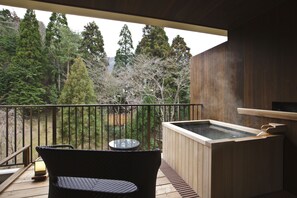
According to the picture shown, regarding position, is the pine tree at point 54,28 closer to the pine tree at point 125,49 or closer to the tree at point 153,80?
the pine tree at point 125,49

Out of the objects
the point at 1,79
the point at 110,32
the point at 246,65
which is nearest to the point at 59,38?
the point at 110,32

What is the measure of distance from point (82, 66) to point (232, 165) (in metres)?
7.15

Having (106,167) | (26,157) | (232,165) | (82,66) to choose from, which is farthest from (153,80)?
(106,167)

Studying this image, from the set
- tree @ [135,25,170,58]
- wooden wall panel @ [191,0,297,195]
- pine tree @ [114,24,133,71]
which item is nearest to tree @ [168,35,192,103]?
tree @ [135,25,170,58]

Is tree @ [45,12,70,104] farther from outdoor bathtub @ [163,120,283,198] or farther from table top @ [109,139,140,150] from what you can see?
outdoor bathtub @ [163,120,283,198]

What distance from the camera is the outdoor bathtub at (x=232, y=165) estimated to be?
1816 millimetres

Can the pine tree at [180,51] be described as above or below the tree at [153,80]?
above

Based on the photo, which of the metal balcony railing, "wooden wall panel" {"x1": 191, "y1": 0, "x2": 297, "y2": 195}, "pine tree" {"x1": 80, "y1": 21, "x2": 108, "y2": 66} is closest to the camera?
"wooden wall panel" {"x1": 191, "y1": 0, "x2": 297, "y2": 195}

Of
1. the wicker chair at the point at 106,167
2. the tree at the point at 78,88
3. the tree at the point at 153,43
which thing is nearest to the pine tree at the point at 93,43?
the tree at the point at 78,88

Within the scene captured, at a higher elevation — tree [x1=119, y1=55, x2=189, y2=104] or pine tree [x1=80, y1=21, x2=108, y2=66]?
pine tree [x1=80, y1=21, x2=108, y2=66]

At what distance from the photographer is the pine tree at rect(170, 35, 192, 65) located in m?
8.07

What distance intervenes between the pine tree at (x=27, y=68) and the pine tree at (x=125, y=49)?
3517 mm

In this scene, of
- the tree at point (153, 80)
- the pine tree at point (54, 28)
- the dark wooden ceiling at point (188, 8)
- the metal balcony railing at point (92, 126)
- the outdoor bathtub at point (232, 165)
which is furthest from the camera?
the pine tree at point (54, 28)

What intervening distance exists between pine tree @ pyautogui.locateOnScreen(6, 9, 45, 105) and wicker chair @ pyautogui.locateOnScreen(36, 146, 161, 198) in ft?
26.6
